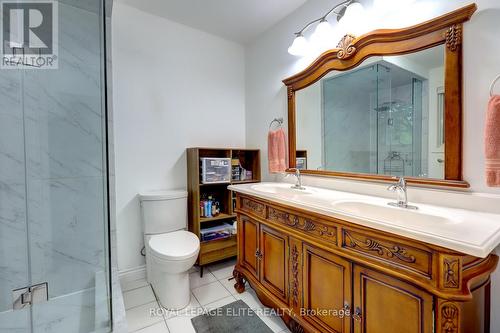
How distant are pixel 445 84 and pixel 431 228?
0.86 meters

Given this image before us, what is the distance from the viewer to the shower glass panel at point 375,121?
1416 millimetres

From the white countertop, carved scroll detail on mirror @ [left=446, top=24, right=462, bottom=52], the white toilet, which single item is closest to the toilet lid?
the white toilet

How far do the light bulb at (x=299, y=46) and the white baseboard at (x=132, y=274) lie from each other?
95.4 inches

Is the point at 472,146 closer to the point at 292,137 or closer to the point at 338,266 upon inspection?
the point at 338,266

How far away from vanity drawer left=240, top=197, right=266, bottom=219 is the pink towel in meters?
0.50

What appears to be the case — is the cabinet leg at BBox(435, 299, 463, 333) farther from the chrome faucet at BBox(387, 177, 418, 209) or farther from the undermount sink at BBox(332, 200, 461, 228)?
the chrome faucet at BBox(387, 177, 418, 209)

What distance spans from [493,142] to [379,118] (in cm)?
61

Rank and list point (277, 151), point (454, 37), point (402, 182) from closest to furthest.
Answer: point (454, 37), point (402, 182), point (277, 151)

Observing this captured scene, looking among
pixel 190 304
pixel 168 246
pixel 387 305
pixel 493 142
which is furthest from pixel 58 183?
pixel 493 142

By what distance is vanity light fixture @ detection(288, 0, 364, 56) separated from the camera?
1.58m

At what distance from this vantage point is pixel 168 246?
183 cm

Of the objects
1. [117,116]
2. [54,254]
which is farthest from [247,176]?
[54,254]

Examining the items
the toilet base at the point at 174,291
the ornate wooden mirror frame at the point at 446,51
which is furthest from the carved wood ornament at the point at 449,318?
the toilet base at the point at 174,291

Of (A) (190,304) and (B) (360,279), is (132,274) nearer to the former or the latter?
(A) (190,304)
